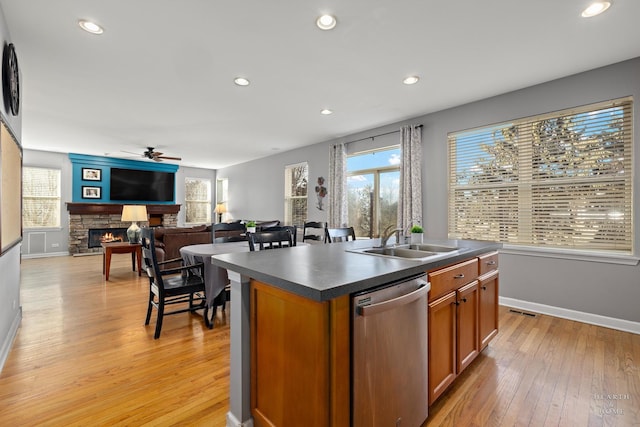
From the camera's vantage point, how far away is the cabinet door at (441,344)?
1.66 m

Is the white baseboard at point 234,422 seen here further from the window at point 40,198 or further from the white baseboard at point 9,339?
Answer: the window at point 40,198

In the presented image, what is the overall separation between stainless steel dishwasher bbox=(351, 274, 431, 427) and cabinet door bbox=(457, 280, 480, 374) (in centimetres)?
50

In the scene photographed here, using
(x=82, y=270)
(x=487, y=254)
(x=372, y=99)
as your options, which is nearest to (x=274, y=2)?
(x=372, y=99)

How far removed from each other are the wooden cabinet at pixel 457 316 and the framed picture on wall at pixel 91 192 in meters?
9.29

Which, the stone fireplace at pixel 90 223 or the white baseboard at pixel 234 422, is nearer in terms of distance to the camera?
the white baseboard at pixel 234 422

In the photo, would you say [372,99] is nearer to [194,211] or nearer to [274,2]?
[274,2]

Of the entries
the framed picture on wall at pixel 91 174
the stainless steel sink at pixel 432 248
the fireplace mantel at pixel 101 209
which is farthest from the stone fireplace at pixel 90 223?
the stainless steel sink at pixel 432 248

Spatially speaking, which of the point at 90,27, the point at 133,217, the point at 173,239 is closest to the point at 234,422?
the point at 90,27

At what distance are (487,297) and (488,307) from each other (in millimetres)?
92

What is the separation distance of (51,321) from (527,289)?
543cm

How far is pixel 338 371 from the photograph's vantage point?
3.77 feet

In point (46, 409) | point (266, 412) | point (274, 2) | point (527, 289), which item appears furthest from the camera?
point (527, 289)

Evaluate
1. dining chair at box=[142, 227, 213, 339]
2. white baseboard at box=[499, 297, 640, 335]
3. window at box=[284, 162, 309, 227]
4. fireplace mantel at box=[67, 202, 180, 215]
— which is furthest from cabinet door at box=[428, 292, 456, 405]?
fireplace mantel at box=[67, 202, 180, 215]

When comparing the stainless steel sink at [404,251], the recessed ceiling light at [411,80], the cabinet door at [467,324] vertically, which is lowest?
the cabinet door at [467,324]
